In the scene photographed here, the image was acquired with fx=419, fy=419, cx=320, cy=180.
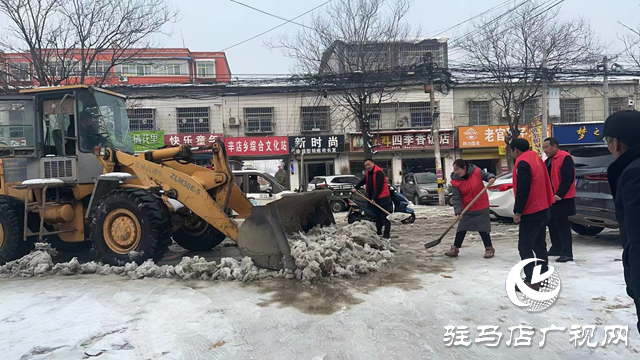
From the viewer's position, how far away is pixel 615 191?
224 cm

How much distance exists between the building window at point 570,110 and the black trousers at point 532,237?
79.9 feet

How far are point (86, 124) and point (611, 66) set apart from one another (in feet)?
68.9

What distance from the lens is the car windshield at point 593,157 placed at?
654 cm

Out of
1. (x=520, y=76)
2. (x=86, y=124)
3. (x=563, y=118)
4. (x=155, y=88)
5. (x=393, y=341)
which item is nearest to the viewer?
(x=393, y=341)

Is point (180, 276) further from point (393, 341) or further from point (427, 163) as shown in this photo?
point (427, 163)

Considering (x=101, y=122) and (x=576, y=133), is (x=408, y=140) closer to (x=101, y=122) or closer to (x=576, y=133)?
(x=576, y=133)

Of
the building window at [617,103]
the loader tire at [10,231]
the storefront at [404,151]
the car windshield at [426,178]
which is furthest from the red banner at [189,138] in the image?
the building window at [617,103]

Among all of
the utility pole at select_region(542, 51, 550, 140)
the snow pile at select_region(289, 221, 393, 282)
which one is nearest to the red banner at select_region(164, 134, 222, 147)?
the utility pole at select_region(542, 51, 550, 140)

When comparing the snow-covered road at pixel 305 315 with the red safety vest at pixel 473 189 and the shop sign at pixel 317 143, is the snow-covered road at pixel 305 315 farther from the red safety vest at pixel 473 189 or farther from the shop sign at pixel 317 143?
the shop sign at pixel 317 143

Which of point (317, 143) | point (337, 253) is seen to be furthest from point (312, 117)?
point (337, 253)

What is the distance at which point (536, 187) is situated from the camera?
177 inches

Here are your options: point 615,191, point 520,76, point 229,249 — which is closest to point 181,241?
point 229,249

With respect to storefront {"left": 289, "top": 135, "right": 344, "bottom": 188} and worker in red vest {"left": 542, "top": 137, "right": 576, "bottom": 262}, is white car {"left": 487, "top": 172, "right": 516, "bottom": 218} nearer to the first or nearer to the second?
worker in red vest {"left": 542, "top": 137, "right": 576, "bottom": 262}

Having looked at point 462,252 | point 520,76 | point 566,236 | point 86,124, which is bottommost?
point 462,252
